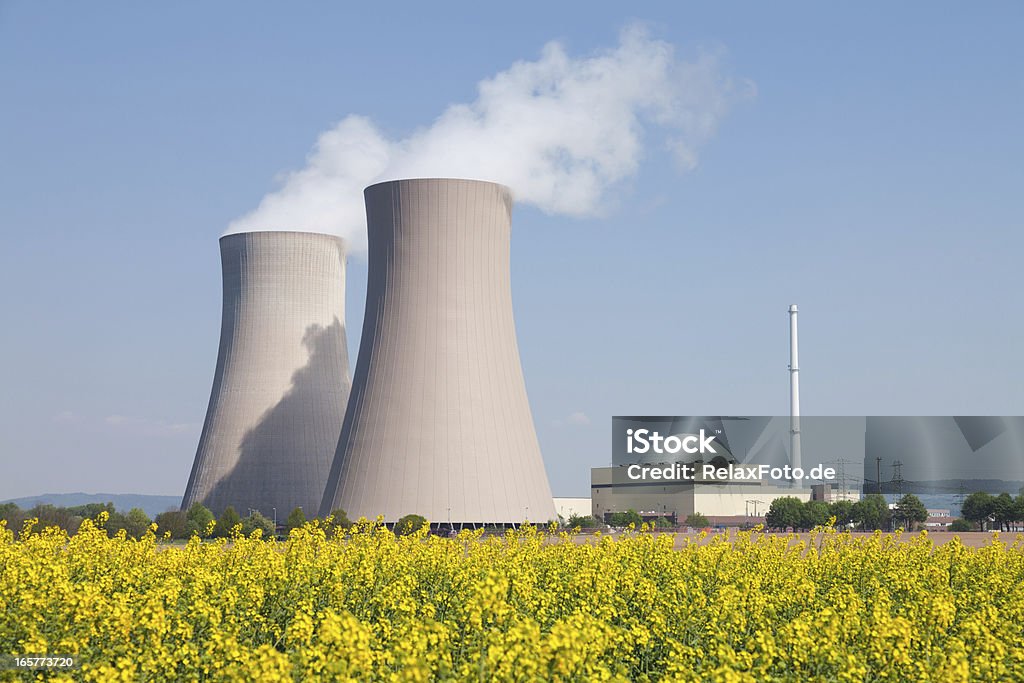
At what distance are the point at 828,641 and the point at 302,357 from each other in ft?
132

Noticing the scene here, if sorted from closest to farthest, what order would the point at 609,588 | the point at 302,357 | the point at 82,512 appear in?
the point at 609,588
the point at 302,357
the point at 82,512

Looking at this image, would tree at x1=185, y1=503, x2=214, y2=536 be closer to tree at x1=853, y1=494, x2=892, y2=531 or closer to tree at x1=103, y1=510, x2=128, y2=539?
tree at x1=103, y1=510, x2=128, y2=539

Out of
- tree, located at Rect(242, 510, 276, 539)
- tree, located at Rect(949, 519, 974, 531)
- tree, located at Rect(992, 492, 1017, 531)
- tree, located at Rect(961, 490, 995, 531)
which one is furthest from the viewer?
tree, located at Rect(961, 490, 995, 531)

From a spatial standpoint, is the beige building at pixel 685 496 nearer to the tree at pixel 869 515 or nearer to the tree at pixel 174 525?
the tree at pixel 869 515

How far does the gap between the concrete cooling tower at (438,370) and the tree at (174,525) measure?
20.4ft

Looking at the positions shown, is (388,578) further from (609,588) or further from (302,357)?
(302,357)

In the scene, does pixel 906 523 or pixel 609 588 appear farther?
pixel 906 523

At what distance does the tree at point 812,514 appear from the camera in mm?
63625

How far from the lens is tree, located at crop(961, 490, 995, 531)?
56.9 meters

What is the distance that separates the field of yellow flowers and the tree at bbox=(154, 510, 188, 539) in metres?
27.0

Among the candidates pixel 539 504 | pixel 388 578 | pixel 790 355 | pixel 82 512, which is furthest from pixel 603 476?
pixel 388 578

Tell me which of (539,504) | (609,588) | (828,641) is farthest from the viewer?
(539,504)

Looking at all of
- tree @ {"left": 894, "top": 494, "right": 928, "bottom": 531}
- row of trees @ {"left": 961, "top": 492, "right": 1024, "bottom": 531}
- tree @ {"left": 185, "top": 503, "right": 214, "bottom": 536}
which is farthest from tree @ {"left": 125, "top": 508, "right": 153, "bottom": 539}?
tree @ {"left": 894, "top": 494, "right": 928, "bottom": 531}

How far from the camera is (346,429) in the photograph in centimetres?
3644
